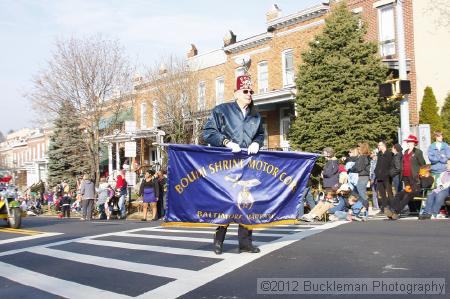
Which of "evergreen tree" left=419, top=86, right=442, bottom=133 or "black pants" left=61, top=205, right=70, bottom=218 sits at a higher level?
"evergreen tree" left=419, top=86, right=442, bottom=133

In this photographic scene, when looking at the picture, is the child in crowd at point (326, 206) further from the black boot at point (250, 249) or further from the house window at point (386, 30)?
the house window at point (386, 30)

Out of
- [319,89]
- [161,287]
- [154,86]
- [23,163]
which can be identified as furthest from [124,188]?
[23,163]

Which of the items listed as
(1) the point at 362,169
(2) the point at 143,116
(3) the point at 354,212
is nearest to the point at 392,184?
(1) the point at 362,169

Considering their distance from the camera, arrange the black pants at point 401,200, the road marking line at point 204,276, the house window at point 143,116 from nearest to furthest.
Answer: the road marking line at point 204,276 → the black pants at point 401,200 → the house window at point 143,116

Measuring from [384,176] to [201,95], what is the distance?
59.8 ft

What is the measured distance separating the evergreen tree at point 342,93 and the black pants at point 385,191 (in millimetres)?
6022

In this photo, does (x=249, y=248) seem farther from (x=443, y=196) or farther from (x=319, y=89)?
(x=319, y=89)

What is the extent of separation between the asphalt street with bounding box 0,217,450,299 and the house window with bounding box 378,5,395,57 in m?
14.4

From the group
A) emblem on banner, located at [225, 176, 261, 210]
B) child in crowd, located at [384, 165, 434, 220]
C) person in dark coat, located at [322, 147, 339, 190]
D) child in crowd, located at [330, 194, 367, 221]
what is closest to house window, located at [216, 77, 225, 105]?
person in dark coat, located at [322, 147, 339, 190]

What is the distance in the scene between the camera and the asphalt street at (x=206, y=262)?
522 cm

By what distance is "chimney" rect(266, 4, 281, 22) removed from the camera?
28422 mm

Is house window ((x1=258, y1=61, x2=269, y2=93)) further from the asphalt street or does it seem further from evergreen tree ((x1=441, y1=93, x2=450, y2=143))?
the asphalt street

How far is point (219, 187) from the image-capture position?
263 inches

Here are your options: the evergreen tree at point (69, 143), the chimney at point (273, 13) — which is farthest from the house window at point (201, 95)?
the evergreen tree at point (69, 143)
